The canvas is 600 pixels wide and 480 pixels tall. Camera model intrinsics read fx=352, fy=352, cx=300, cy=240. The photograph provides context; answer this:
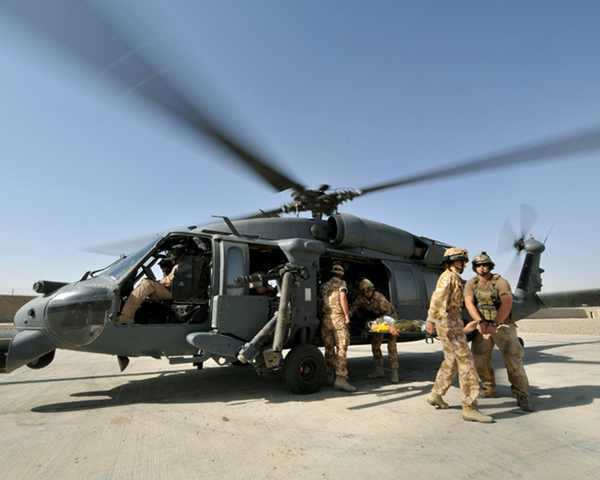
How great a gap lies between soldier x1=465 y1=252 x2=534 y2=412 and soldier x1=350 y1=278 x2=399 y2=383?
5.12ft

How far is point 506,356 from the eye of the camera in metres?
3.89

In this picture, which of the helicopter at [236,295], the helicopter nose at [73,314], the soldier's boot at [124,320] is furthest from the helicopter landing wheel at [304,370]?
the helicopter nose at [73,314]

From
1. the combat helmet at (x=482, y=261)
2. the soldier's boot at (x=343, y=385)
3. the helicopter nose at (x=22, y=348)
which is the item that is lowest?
the soldier's boot at (x=343, y=385)

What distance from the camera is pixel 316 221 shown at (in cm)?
601

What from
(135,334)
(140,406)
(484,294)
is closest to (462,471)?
(484,294)

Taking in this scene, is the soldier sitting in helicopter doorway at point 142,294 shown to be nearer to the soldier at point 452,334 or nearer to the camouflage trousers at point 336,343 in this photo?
the camouflage trousers at point 336,343

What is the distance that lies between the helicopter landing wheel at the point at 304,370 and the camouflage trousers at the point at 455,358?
1.50 m

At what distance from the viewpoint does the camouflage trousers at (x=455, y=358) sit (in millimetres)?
3498

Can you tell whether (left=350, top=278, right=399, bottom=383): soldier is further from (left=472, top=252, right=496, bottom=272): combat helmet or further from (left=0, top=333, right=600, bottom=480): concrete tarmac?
(left=472, top=252, right=496, bottom=272): combat helmet

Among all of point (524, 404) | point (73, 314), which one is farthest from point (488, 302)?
point (73, 314)

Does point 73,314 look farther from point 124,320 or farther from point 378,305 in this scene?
point 378,305

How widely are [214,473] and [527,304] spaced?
7681mm

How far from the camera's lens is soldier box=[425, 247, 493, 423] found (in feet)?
11.5

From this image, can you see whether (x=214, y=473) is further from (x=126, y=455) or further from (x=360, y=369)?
(x=360, y=369)
